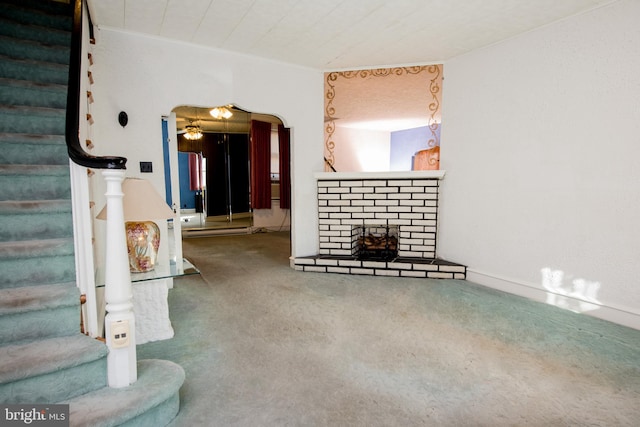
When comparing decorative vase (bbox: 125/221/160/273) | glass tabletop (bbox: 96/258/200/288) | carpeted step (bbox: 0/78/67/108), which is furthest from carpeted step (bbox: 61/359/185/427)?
carpeted step (bbox: 0/78/67/108)

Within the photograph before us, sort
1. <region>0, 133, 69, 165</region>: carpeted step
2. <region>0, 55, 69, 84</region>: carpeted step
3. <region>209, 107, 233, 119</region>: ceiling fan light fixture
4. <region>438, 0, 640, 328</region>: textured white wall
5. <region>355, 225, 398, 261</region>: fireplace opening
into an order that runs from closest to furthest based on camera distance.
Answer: <region>0, 133, 69, 165</region>: carpeted step, <region>0, 55, 69, 84</region>: carpeted step, <region>438, 0, 640, 328</region>: textured white wall, <region>355, 225, 398, 261</region>: fireplace opening, <region>209, 107, 233, 119</region>: ceiling fan light fixture

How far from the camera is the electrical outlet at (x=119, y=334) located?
1452 mm

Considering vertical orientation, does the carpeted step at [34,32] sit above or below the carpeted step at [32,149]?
above

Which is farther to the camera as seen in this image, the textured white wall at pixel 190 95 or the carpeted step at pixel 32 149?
the textured white wall at pixel 190 95

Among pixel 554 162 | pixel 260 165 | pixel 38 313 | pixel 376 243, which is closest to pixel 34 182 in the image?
pixel 38 313

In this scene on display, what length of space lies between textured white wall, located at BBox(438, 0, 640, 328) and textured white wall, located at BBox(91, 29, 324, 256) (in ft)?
5.36

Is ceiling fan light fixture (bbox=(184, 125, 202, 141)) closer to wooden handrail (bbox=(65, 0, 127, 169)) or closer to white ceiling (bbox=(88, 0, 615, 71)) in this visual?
white ceiling (bbox=(88, 0, 615, 71))

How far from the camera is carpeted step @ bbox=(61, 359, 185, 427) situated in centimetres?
129

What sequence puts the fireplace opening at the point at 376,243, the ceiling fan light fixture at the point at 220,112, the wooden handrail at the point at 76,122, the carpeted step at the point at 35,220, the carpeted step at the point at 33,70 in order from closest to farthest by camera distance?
the wooden handrail at the point at 76,122
the carpeted step at the point at 35,220
the carpeted step at the point at 33,70
the fireplace opening at the point at 376,243
the ceiling fan light fixture at the point at 220,112

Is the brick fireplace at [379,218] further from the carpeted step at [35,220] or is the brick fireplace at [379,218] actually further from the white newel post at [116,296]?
the white newel post at [116,296]

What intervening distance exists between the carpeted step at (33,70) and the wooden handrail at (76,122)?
59 cm

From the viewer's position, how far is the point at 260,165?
722 cm

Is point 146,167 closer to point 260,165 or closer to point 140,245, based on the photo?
point 140,245

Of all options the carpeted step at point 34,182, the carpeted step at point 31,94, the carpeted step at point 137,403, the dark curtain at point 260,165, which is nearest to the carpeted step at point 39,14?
the carpeted step at point 31,94
